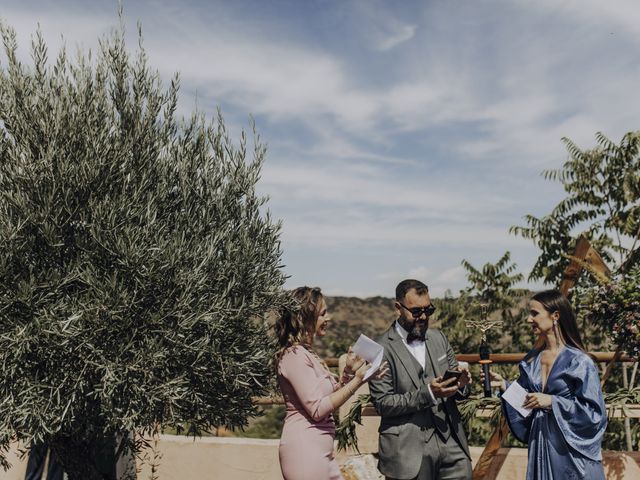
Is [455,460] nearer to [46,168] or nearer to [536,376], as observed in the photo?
[536,376]

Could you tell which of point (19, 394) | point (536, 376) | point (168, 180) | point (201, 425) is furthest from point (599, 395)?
point (19, 394)

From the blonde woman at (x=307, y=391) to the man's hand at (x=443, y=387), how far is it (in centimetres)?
41

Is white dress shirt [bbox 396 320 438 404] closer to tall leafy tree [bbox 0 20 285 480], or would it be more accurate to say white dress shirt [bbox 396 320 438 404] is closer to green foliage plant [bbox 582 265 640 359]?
tall leafy tree [bbox 0 20 285 480]

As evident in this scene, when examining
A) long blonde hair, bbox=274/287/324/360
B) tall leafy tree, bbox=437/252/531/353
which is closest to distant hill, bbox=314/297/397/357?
tall leafy tree, bbox=437/252/531/353

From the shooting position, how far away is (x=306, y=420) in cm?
479

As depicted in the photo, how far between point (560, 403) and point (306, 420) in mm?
1956

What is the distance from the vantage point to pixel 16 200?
5.31 m

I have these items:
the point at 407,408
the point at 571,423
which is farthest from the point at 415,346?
the point at 571,423

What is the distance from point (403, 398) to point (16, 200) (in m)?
3.29

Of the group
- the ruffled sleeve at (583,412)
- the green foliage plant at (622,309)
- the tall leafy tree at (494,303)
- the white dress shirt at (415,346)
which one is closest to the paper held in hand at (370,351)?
the white dress shirt at (415,346)

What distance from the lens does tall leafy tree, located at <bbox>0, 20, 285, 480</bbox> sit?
5.28 metres

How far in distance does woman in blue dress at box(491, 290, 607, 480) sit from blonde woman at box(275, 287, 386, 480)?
1384 mm

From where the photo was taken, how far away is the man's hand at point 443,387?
5027 millimetres

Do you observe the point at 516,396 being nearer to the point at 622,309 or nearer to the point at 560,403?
the point at 560,403
